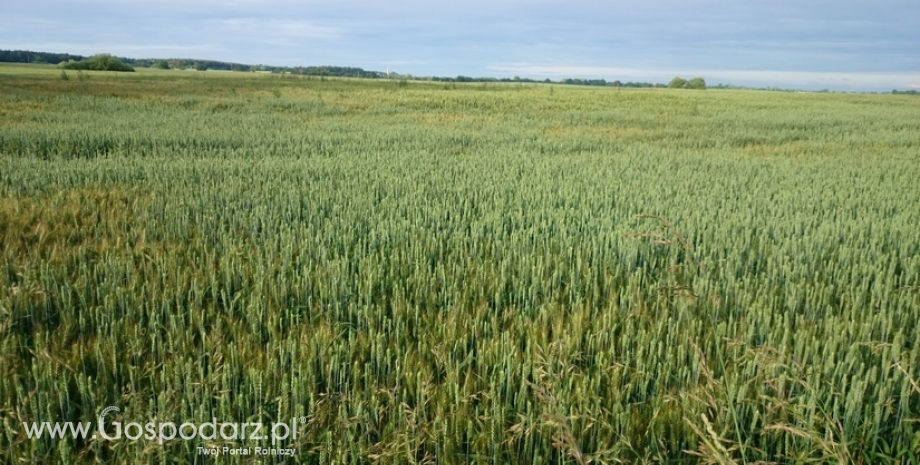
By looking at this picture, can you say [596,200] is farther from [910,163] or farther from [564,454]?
[910,163]

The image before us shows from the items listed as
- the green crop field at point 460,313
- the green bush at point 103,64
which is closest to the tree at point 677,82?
the green bush at point 103,64

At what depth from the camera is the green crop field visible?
1.86 meters

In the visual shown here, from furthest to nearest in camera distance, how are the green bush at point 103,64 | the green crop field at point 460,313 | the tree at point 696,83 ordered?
the tree at point 696,83
the green bush at point 103,64
the green crop field at point 460,313

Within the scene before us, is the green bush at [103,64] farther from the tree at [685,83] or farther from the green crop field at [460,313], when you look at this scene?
the tree at [685,83]

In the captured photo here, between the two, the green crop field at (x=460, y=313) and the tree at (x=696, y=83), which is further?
the tree at (x=696, y=83)

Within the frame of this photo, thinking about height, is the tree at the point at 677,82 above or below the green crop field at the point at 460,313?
above

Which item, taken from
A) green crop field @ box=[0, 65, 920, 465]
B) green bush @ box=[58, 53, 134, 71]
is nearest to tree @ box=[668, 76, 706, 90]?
green bush @ box=[58, 53, 134, 71]

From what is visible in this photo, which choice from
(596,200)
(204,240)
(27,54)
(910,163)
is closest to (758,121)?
(910,163)

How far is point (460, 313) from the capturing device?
2.81 metres

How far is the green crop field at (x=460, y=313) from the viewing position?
6.12 ft

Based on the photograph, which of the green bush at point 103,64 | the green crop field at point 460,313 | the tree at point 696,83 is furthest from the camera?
the tree at point 696,83

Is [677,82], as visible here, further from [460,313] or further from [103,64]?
[460,313]

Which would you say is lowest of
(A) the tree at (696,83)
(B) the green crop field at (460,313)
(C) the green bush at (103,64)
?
(B) the green crop field at (460,313)

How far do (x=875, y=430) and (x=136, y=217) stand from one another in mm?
4897
